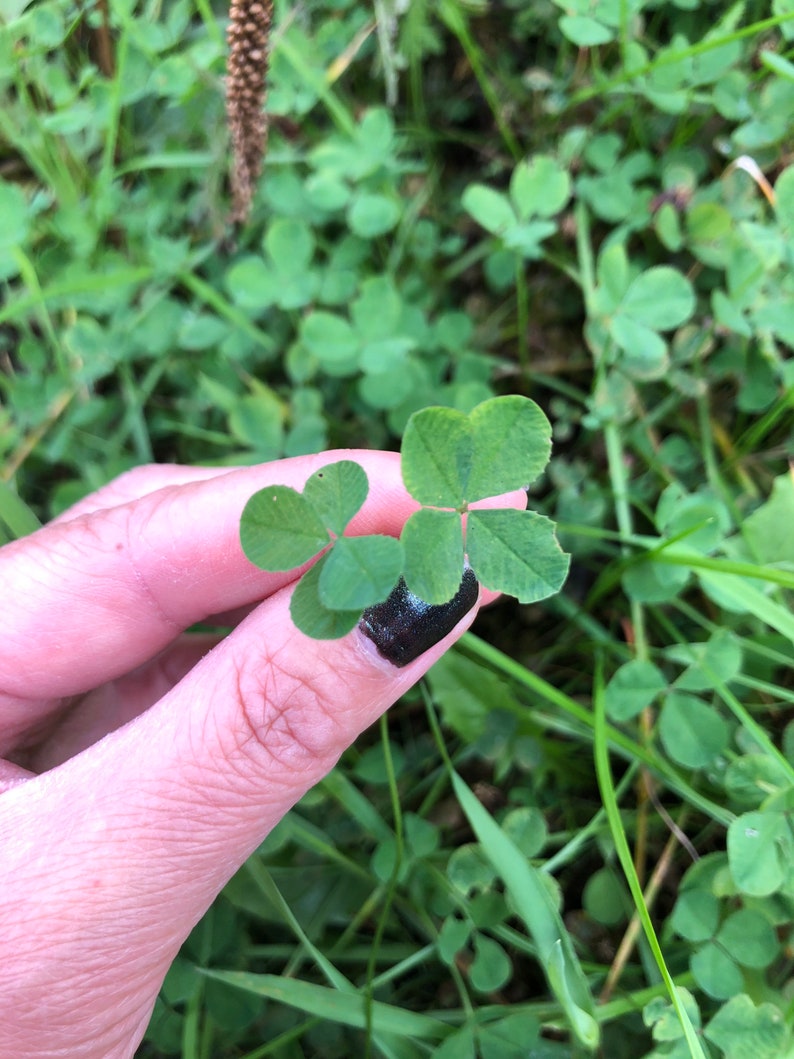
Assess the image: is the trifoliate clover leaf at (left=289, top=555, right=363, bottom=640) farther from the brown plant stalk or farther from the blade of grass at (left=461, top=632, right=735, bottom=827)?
the brown plant stalk

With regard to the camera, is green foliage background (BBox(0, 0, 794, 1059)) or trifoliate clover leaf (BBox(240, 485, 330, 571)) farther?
green foliage background (BBox(0, 0, 794, 1059))

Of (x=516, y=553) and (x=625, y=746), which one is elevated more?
(x=516, y=553)

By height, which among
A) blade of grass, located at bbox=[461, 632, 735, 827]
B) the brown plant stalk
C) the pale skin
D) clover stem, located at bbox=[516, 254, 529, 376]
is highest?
the brown plant stalk

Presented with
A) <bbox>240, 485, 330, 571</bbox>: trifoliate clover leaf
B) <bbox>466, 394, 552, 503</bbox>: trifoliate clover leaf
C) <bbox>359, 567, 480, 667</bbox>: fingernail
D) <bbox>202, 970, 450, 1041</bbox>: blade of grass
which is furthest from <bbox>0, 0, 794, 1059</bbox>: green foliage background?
<bbox>240, 485, 330, 571</bbox>: trifoliate clover leaf

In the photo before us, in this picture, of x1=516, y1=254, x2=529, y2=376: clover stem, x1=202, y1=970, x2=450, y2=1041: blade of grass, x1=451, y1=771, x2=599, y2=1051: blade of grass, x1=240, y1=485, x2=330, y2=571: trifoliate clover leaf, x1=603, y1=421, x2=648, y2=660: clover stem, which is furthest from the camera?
x1=516, y1=254, x2=529, y2=376: clover stem

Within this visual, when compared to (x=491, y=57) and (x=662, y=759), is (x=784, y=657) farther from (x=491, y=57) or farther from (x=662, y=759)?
(x=491, y=57)

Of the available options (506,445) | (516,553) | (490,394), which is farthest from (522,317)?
(516,553)

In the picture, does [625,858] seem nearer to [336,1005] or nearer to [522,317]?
[336,1005]
